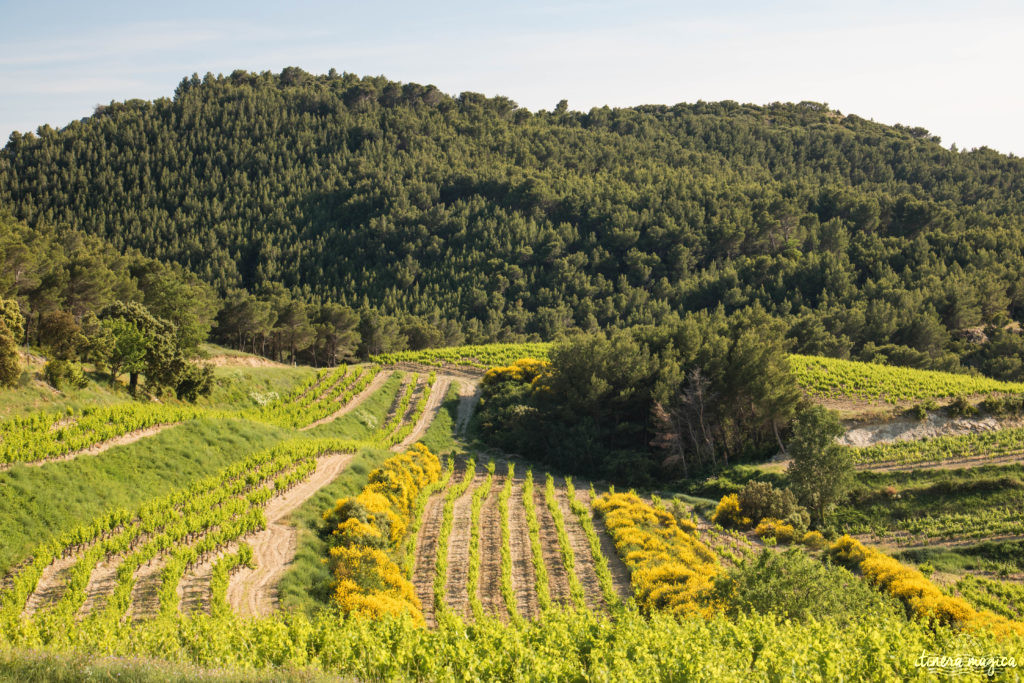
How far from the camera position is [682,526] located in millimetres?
33688

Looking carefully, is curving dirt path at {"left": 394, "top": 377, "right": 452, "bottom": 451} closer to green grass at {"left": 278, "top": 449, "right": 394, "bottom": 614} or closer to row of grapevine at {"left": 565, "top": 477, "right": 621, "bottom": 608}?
green grass at {"left": 278, "top": 449, "right": 394, "bottom": 614}

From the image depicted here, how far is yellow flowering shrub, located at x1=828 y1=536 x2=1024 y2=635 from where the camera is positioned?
21.4 metres

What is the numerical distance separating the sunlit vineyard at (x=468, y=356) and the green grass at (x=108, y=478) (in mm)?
40099

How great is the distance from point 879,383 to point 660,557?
1607 inches

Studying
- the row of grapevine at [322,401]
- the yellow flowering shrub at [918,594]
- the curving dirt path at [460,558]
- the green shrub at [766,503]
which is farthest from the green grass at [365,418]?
the yellow flowering shrub at [918,594]

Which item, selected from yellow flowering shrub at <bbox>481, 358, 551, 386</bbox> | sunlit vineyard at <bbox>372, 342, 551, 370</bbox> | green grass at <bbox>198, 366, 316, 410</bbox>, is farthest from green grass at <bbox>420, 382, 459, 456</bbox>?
green grass at <bbox>198, 366, 316, 410</bbox>

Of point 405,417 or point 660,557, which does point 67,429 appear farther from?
point 405,417

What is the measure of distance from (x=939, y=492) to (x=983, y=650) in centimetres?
2567

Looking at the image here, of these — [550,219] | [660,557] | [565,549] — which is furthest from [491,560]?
[550,219]

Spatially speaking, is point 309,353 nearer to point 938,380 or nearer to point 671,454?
point 671,454

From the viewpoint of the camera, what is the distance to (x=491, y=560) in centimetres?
2805

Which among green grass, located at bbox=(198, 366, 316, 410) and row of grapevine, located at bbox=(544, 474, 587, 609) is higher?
green grass, located at bbox=(198, 366, 316, 410)

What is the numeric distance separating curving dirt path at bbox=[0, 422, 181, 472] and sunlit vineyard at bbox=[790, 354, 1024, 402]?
49.0 m

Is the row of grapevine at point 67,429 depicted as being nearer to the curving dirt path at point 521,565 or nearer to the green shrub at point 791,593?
the curving dirt path at point 521,565
